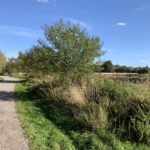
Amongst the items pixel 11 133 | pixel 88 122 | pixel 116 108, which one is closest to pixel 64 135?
pixel 88 122

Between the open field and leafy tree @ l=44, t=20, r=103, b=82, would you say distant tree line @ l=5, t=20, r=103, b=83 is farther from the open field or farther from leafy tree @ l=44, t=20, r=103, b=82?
the open field

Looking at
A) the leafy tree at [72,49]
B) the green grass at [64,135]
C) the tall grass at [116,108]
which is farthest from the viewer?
the leafy tree at [72,49]

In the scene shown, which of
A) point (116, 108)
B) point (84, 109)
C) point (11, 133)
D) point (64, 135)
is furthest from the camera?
point (84, 109)

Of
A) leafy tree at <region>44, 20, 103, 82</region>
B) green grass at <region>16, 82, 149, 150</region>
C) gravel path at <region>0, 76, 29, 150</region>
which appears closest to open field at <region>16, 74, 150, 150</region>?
green grass at <region>16, 82, 149, 150</region>

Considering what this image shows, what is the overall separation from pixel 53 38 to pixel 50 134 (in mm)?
10378

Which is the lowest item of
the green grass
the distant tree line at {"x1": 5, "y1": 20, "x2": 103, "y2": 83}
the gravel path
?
the green grass

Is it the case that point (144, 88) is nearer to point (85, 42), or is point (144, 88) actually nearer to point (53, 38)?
point (85, 42)

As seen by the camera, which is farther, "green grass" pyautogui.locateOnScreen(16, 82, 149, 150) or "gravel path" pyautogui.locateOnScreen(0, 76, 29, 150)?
"green grass" pyautogui.locateOnScreen(16, 82, 149, 150)

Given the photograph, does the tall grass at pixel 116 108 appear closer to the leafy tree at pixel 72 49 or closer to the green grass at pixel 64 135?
the green grass at pixel 64 135

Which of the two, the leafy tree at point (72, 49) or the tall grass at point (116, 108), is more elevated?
the leafy tree at point (72, 49)

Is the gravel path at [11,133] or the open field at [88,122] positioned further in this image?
the open field at [88,122]

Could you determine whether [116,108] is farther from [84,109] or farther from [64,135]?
[64,135]

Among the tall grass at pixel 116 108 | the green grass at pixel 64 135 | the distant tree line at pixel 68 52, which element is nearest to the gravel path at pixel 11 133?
the green grass at pixel 64 135

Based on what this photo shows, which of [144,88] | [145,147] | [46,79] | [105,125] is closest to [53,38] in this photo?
[46,79]
